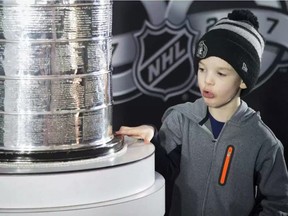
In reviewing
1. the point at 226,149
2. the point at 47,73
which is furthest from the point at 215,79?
the point at 47,73

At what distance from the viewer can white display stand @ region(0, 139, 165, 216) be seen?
3.68ft

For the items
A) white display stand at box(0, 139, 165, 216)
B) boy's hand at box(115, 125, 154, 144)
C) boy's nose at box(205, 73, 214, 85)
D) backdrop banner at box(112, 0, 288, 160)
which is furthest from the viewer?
backdrop banner at box(112, 0, 288, 160)

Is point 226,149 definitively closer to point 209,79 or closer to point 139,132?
point 209,79

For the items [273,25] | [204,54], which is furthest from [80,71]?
[273,25]

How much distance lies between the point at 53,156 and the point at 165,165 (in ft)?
1.40

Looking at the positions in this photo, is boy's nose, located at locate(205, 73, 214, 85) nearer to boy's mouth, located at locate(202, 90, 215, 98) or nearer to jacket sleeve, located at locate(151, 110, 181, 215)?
boy's mouth, located at locate(202, 90, 215, 98)

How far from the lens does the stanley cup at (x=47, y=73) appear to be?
1.17 metres

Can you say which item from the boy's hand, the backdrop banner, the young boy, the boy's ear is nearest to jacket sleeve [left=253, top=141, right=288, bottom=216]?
the young boy

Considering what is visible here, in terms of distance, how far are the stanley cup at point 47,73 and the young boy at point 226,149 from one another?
378 millimetres

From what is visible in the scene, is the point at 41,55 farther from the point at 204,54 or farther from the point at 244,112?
the point at 244,112

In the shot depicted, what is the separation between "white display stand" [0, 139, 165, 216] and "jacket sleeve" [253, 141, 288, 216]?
0.43m

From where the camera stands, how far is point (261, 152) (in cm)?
160

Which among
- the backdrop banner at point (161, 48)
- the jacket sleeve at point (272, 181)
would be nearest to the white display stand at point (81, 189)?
the jacket sleeve at point (272, 181)

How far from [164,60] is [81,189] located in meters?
0.91
